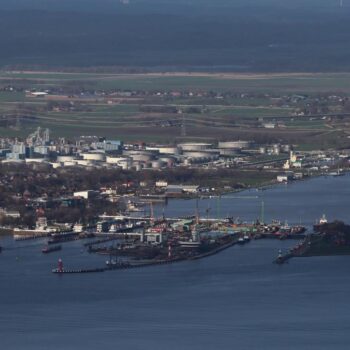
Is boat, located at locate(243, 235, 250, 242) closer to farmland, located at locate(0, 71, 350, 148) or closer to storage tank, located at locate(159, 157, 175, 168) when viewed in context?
storage tank, located at locate(159, 157, 175, 168)

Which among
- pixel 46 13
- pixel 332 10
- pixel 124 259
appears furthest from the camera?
pixel 332 10

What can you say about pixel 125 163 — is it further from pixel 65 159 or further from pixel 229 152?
pixel 229 152

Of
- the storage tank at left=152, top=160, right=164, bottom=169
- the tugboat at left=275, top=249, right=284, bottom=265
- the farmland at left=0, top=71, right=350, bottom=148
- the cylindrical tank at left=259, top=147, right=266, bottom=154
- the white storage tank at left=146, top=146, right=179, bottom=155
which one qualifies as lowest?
the tugboat at left=275, top=249, right=284, bottom=265

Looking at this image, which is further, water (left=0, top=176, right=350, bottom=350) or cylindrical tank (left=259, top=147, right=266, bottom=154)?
cylindrical tank (left=259, top=147, right=266, bottom=154)

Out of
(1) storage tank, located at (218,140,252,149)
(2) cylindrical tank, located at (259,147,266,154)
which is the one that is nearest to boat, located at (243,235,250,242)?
(2) cylindrical tank, located at (259,147,266,154)

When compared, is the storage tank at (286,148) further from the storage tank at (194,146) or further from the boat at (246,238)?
the boat at (246,238)

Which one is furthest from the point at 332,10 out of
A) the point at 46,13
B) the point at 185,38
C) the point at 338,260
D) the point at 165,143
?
the point at 338,260

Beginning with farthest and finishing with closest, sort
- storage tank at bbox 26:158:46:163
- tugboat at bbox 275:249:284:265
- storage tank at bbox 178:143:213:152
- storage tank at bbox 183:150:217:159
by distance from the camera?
storage tank at bbox 178:143:213:152
storage tank at bbox 183:150:217:159
storage tank at bbox 26:158:46:163
tugboat at bbox 275:249:284:265

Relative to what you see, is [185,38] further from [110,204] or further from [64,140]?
[110,204]

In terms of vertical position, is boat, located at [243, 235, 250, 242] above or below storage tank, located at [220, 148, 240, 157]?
below

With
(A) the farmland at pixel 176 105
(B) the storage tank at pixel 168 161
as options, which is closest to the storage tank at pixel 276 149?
(A) the farmland at pixel 176 105
